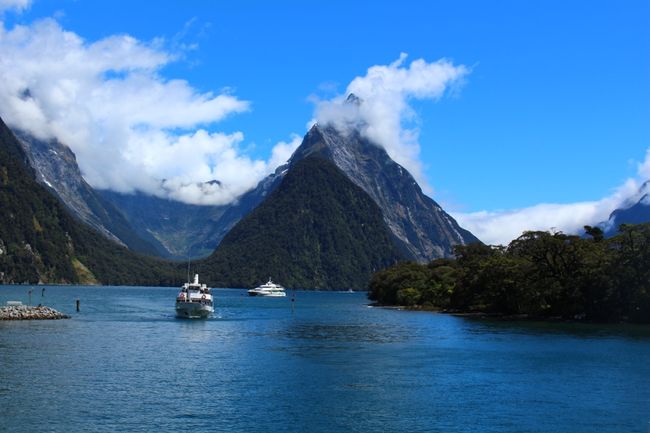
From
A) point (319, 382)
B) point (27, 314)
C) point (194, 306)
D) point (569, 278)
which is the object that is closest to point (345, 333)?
point (194, 306)

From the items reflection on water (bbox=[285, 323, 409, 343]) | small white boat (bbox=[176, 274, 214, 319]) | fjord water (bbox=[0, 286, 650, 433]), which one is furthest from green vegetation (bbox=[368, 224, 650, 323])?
small white boat (bbox=[176, 274, 214, 319])

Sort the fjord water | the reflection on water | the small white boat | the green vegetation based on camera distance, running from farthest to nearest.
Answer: the small white boat
the green vegetation
the reflection on water
the fjord water

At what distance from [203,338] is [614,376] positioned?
59.7m

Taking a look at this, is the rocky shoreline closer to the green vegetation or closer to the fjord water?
the fjord water

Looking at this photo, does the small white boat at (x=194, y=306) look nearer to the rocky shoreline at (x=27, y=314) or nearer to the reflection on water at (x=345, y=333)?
the reflection on water at (x=345, y=333)

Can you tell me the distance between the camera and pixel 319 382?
214 feet

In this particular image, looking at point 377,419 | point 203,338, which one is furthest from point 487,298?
point 377,419

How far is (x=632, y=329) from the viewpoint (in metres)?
130

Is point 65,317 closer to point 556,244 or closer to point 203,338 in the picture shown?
point 203,338

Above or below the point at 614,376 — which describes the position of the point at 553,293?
above

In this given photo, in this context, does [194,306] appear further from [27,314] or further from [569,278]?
[569,278]

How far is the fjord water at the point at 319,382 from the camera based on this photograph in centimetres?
4928

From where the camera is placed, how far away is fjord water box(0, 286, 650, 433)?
162 feet

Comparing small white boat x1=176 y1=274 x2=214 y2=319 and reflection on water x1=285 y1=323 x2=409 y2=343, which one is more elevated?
small white boat x1=176 y1=274 x2=214 y2=319
